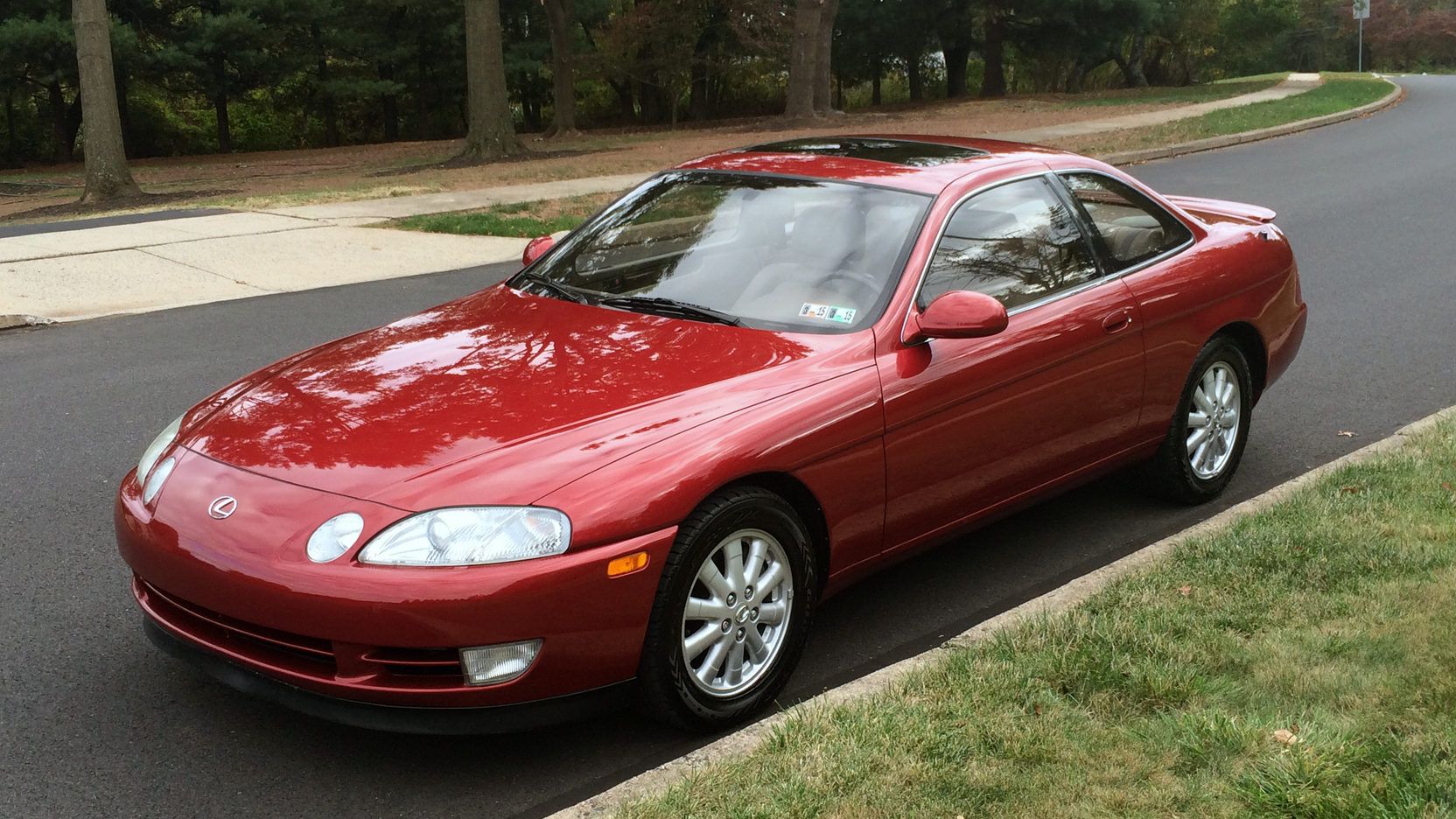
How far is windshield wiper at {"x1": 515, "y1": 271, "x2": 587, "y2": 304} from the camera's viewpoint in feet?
15.7

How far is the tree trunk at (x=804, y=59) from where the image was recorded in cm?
Answer: 3008

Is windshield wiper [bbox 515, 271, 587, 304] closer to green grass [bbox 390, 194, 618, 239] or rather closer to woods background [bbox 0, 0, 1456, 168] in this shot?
green grass [bbox 390, 194, 618, 239]

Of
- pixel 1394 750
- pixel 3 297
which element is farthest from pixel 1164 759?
pixel 3 297

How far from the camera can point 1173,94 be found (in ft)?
121

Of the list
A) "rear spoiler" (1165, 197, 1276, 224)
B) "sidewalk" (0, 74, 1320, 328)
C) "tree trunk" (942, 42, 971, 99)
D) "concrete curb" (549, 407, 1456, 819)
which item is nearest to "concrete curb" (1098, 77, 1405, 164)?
"sidewalk" (0, 74, 1320, 328)

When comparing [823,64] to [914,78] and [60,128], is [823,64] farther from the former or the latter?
[60,128]

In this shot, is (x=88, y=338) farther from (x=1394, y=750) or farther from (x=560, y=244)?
(x=1394, y=750)

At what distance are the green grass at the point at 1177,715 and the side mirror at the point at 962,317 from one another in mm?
887

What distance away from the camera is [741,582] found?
3.69 metres

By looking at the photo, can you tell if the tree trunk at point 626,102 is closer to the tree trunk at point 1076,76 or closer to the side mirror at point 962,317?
the tree trunk at point 1076,76

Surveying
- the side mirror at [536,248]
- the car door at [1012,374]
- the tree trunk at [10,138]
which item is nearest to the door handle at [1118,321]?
the car door at [1012,374]

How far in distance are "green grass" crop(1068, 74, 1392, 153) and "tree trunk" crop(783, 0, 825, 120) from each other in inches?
335

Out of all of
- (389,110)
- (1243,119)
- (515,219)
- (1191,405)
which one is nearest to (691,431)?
(1191,405)

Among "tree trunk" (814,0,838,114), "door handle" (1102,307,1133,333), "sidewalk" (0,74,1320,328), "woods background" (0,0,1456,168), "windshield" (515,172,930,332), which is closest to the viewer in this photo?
"windshield" (515,172,930,332)
